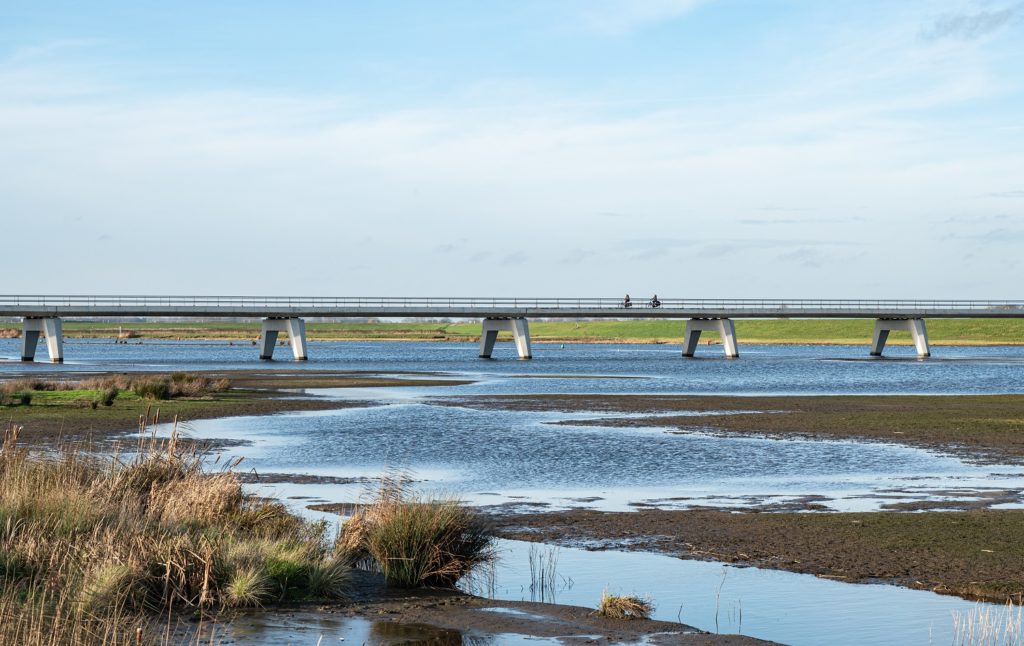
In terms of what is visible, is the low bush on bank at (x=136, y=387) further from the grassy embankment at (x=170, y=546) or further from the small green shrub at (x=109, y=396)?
the grassy embankment at (x=170, y=546)

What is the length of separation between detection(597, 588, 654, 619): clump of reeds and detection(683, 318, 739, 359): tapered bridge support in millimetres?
103774

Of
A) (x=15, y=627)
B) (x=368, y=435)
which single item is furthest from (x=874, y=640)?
(x=368, y=435)

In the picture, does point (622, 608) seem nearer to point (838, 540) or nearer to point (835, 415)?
point (838, 540)

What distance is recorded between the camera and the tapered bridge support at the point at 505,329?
10925 centimetres

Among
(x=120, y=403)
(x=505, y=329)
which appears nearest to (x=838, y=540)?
(x=120, y=403)

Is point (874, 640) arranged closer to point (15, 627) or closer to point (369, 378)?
point (15, 627)

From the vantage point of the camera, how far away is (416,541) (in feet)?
46.8

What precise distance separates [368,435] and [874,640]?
23273 mm

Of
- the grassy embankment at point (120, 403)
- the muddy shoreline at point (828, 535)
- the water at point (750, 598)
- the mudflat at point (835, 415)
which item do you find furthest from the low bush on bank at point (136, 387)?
the water at point (750, 598)

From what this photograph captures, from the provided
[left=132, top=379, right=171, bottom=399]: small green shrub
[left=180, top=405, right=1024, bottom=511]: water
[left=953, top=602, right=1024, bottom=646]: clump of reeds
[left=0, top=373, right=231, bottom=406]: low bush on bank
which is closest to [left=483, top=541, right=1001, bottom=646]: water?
[left=953, top=602, right=1024, bottom=646]: clump of reeds

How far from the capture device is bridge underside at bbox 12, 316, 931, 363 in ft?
309

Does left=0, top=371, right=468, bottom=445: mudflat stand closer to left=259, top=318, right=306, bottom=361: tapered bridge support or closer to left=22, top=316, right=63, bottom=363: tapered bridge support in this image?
left=22, top=316, right=63, bottom=363: tapered bridge support

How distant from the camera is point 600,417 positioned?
4091 centimetres

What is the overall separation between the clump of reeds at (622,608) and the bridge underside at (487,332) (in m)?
84.7
